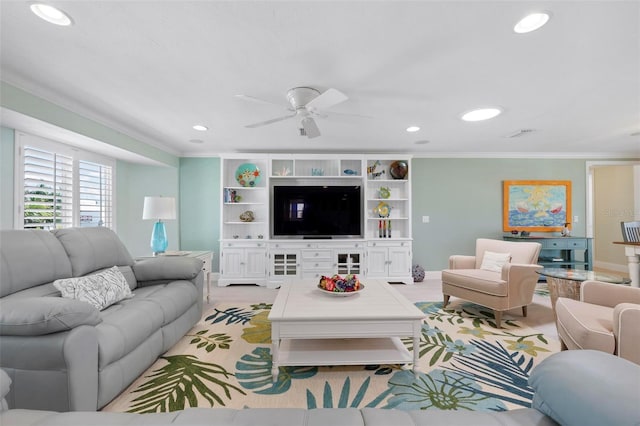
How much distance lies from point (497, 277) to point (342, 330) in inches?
84.0

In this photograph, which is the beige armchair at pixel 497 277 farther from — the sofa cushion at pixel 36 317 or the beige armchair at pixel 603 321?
the sofa cushion at pixel 36 317

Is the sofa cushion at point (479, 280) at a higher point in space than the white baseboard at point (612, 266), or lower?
higher

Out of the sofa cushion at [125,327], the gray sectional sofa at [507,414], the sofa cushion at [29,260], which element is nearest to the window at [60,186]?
the sofa cushion at [29,260]

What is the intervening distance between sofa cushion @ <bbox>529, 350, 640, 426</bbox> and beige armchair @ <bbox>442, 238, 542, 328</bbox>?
7.27 ft

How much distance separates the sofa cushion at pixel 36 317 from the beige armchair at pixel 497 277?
10.9ft

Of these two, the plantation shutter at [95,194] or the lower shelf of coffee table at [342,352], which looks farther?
the plantation shutter at [95,194]

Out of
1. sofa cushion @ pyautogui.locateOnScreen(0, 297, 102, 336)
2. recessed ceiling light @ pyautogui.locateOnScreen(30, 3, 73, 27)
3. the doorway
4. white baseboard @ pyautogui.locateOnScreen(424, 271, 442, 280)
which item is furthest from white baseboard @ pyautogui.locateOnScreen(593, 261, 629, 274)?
recessed ceiling light @ pyautogui.locateOnScreen(30, 3, 73, 27)

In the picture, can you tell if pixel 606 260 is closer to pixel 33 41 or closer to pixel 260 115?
pixel 260 115

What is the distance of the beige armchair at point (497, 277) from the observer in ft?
9.25

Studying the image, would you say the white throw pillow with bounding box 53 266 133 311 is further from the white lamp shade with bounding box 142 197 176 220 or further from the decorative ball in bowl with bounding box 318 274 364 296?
the decorative ball in bowl with bounding box 318 274 364 296

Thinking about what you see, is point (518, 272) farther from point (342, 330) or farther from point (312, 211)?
point (312, 211)

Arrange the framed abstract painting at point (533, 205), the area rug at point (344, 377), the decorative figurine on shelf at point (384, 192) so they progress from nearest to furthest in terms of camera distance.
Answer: the area rug at point (344, 377)
the decorative figurine on shelf at point (384, 192)
the framed abstract painting at point (533, 205)

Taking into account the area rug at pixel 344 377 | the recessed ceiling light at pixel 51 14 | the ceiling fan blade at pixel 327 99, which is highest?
the recessed ceiling light at pixel 51 14

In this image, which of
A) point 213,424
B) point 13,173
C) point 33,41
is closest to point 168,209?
point 13,173
